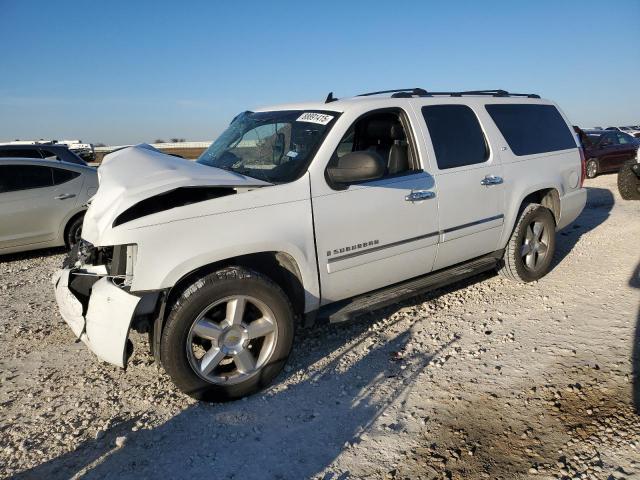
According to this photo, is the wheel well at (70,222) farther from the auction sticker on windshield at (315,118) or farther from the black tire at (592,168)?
the black tire at (592,168)

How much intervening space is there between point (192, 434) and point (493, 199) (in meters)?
3.26

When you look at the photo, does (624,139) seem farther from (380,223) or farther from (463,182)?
(380,223)

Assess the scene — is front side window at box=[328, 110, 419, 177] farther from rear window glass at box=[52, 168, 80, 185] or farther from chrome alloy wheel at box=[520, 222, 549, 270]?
rear window glass at box=[52, 168, 80, 185]

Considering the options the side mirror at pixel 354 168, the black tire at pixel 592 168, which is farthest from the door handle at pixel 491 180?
the black tire at pixel 592 168

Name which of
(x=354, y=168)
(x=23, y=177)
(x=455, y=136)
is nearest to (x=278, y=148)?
(x=354, y=168)

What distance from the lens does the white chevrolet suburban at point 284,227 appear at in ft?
9.77

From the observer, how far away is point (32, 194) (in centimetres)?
Answer: 689

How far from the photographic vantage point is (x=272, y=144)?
3902 millimetres

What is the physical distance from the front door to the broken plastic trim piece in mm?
667

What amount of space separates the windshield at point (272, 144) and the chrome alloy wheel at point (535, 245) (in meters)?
2.62

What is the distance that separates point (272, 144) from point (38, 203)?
468cm

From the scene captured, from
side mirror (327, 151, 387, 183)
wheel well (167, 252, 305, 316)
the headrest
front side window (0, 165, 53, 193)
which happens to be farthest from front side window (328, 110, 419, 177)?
front side window (0, 165, 53, 193)

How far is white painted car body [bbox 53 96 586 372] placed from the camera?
9.60 ft

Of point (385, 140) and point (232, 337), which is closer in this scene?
point (232, 337)
